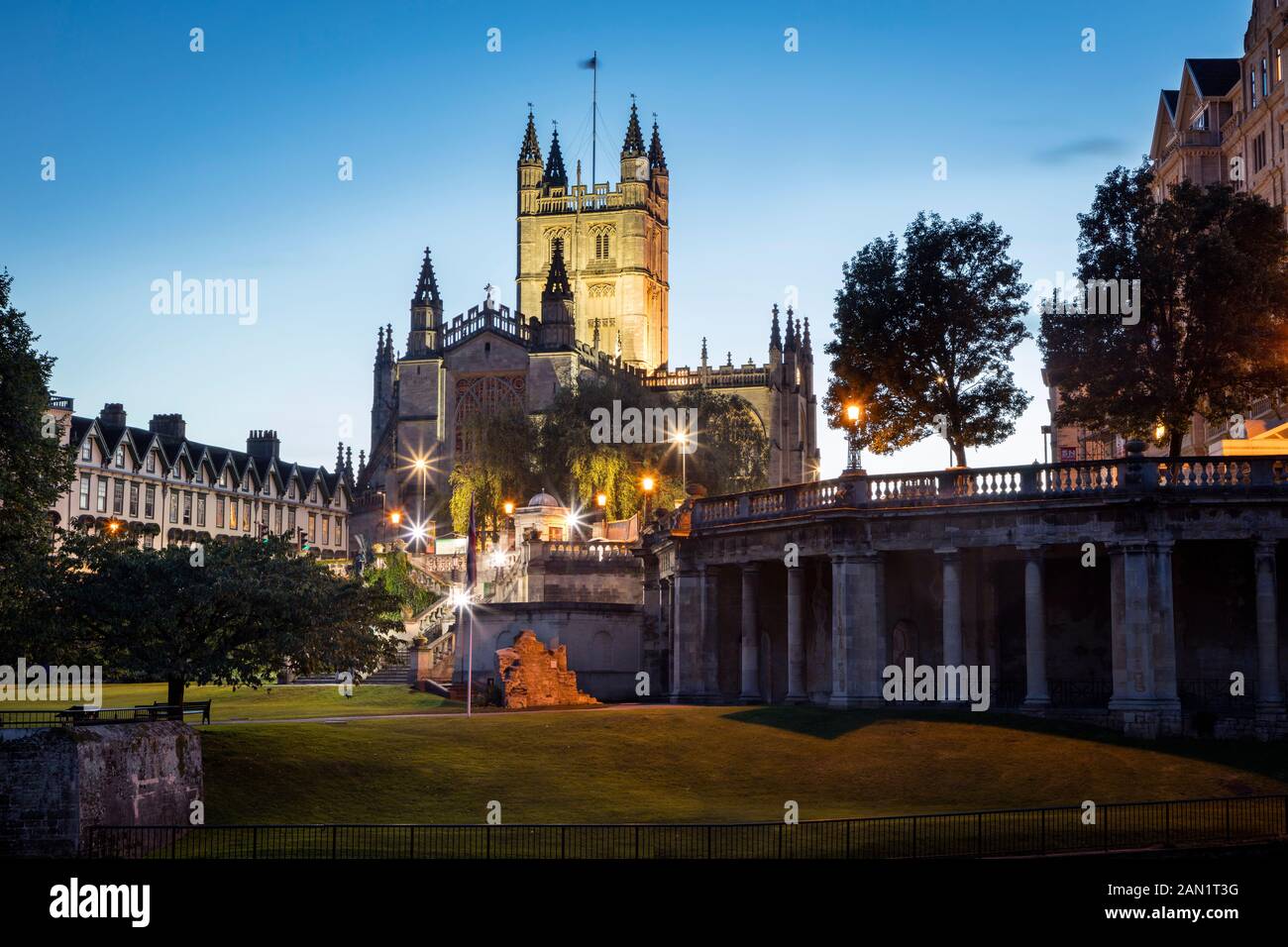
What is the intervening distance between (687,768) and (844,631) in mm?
10536

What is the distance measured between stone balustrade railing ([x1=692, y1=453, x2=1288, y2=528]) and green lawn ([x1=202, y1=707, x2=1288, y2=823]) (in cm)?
719

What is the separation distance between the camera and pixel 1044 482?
51.7m

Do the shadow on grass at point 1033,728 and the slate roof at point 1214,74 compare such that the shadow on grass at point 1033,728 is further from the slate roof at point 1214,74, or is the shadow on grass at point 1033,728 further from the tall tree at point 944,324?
the slate roof at point 1214,74

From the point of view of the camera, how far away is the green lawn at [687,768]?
40.2 metres

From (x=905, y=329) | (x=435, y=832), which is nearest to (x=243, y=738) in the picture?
(x=435, y=832)

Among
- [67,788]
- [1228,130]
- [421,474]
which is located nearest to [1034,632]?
[67,788]

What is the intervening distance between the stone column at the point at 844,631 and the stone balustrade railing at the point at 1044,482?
2079 millimetres

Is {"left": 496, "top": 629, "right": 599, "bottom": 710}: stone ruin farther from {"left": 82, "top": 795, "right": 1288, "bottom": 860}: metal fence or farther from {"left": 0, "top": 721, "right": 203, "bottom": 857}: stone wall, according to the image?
{"left": 82, "top": 795, "right": 1288, "bottom": 860}: metal fence

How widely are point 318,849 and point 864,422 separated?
4130 centimetres

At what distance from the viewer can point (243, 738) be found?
43250mm

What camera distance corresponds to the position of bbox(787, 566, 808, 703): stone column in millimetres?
57031

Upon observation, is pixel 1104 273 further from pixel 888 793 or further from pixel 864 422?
pixel 888 793

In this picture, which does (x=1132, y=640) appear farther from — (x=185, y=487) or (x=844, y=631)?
(x=185, y=487)

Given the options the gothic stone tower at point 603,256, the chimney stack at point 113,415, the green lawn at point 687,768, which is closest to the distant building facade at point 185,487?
the chimney stack at point 113,415
